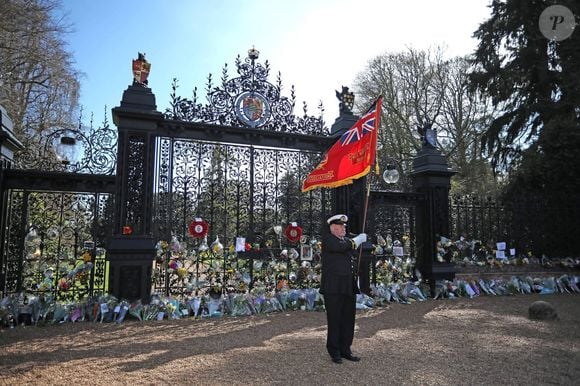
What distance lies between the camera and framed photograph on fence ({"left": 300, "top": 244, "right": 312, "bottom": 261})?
8.39 meters

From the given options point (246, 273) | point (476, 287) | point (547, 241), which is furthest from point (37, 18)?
point (547, 241)

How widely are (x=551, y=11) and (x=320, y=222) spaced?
12859 mm

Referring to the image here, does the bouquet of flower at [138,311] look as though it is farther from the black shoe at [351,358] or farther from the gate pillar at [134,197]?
the black shoe at [351,358]

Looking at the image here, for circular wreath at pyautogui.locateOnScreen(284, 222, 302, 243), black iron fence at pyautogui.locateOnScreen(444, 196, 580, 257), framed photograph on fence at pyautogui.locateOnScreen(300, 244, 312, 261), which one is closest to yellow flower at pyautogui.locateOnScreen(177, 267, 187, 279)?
circular wreath at pyautogui.locateOnScreen(284, 222, 302, 243)

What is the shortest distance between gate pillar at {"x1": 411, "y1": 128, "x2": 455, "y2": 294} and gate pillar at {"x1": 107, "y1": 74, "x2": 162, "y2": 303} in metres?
6.38

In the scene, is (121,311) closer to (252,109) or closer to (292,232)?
(292,232)

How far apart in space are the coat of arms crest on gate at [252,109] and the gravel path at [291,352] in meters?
3.93

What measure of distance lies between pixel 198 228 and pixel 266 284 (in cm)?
183

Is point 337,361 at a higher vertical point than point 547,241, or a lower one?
lower

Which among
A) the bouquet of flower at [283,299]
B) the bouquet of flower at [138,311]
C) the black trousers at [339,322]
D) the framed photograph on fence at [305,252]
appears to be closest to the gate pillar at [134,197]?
the bouquet of flower at [138,311]

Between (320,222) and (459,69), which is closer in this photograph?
(320,222)

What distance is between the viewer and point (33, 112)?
54.0 feet

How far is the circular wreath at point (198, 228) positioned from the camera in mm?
7480

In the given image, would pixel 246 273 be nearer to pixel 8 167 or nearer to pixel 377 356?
pixel 377 356
